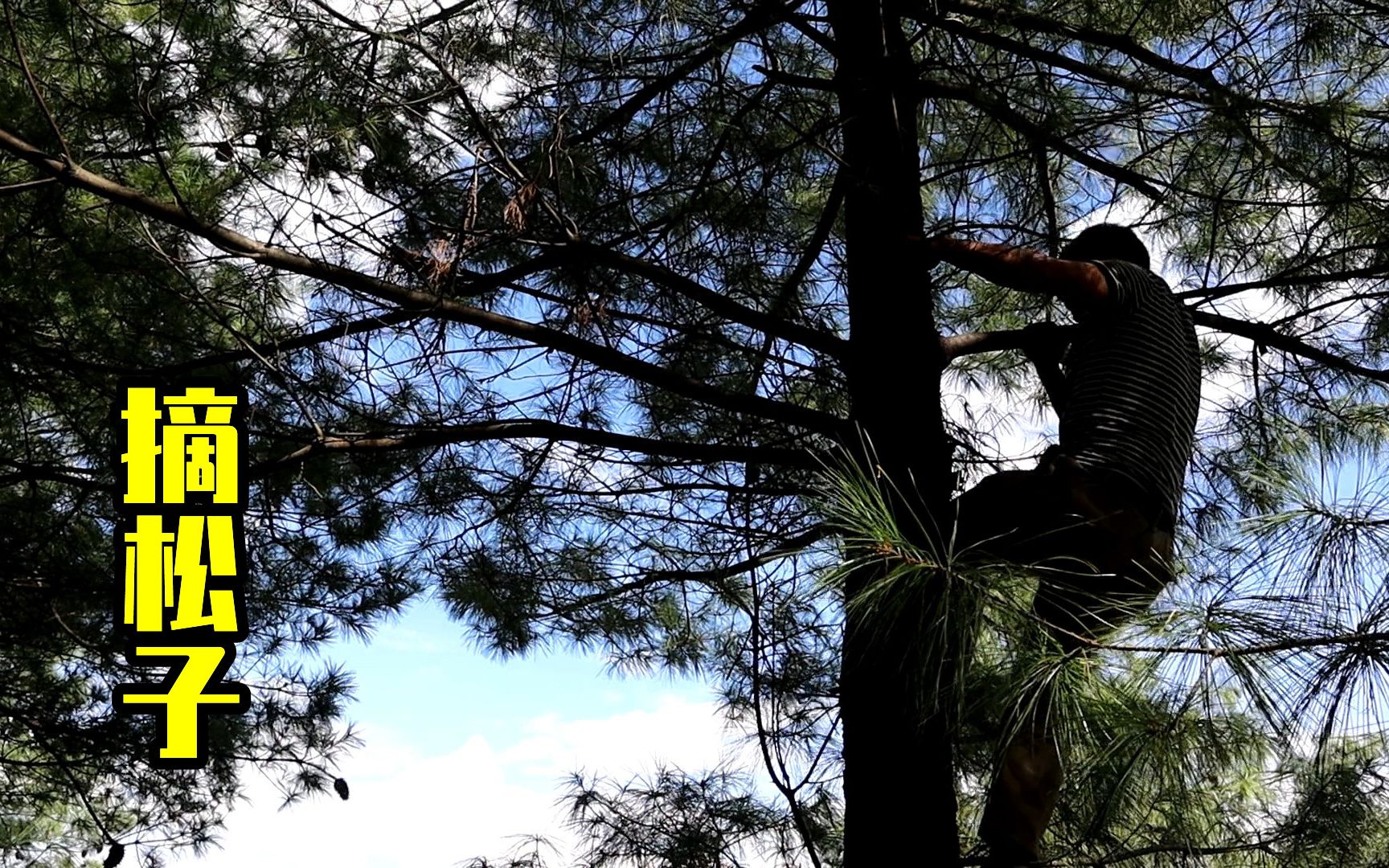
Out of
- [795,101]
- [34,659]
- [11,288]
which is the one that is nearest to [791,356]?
[795,101]

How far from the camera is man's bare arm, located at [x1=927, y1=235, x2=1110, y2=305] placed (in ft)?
7.70

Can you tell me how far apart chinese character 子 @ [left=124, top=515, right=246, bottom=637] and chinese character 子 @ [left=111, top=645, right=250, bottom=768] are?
14cm

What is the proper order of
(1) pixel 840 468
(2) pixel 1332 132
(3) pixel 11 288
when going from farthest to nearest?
(3) pixel 11 288, (2) pixel 1332 132, (1) pixel 840 468

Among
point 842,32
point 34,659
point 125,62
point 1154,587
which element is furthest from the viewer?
point 34,659

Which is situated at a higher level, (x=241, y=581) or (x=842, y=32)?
(x=842, y=32)

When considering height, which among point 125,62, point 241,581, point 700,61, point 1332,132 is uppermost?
point 125,62

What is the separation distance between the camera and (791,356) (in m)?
3.66

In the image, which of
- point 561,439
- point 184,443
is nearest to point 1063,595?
point 561,439

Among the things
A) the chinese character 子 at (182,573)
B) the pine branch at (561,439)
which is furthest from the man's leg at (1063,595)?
the chinese character 子 at (182,573)

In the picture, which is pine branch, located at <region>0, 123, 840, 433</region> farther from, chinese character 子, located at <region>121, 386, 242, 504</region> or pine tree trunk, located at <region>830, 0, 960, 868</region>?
chinese character 子, located at <region>121, 386, 242, 504</region>

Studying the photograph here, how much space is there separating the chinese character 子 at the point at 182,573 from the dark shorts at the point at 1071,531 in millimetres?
2139

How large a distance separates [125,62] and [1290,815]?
143 inches

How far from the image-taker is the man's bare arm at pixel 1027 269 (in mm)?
2348

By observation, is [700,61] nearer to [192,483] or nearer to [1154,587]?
[1154,587]
